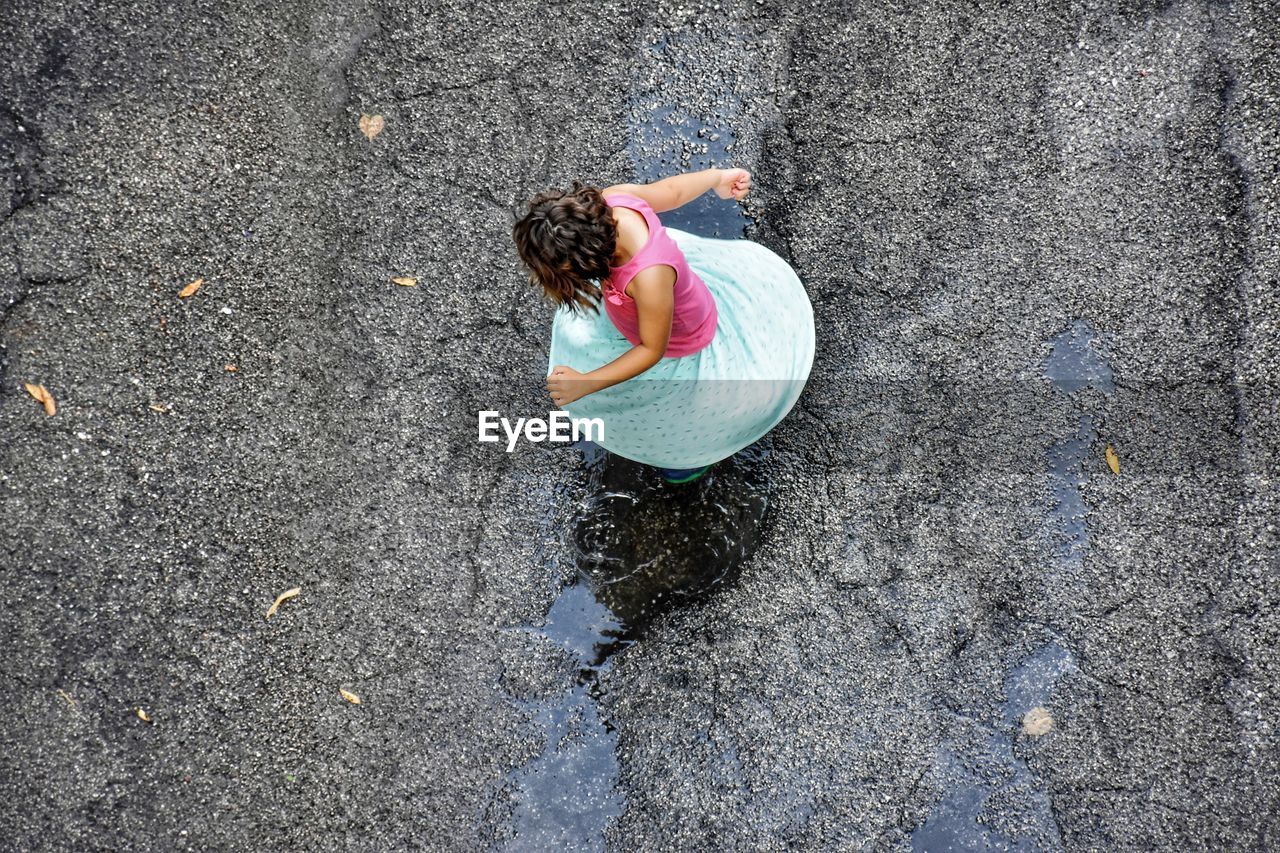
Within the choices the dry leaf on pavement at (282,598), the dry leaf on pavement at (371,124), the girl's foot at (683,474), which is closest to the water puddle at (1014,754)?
the girl's foot at (683,474)

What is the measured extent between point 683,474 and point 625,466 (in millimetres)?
211

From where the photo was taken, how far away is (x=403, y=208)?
121 inches

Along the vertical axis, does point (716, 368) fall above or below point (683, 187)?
below

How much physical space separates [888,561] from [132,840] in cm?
233

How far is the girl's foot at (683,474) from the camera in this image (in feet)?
9.04

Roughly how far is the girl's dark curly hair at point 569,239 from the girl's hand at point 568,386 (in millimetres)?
249

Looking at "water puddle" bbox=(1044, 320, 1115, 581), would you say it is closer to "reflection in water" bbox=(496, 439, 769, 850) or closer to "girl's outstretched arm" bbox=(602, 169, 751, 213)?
"reflection in water" bbox=(496, 439, 769, 850)

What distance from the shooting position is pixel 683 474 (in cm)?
276

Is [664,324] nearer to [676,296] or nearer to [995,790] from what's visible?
[676,296]

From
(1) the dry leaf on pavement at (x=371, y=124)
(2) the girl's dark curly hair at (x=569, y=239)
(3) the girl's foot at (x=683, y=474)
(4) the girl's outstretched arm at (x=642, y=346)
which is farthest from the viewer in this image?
(1) the dry leaf on pavement at (x=371, y=124)

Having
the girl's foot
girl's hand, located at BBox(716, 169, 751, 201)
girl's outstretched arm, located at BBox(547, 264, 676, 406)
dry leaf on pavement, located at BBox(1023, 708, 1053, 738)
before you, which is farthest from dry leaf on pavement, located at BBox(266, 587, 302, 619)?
dry leaf on pavement, located at BBox(1023, 708, 1053, 738)

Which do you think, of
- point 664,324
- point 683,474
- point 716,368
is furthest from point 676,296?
point 683,474

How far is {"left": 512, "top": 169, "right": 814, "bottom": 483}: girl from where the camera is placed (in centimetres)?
197

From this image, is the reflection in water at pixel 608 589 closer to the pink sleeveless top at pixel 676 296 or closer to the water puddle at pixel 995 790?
the pink sleeveless top at pixel 676 296
